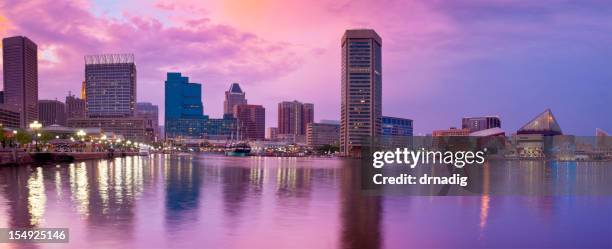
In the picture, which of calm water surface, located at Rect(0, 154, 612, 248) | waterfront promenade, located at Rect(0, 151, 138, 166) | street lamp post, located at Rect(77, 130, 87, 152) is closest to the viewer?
calm water surface, located at Rect(0, 154, 612, 248)

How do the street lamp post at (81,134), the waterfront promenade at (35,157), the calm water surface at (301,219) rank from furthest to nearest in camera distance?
the street lamp post at (81,134) → the waterfront promenade at (35,157) → the calm water surface at (301,219)

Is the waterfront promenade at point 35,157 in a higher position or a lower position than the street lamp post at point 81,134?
lower

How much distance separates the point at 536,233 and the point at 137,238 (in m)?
16.0

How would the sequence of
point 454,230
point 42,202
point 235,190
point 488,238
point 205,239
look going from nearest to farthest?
point 205,239 < point 488,238 < point 454,230 < point 42,202 < point 235,190

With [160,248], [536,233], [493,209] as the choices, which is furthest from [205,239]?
[493,209]

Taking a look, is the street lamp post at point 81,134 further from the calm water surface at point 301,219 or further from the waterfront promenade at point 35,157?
the calm water surface at point 301,219

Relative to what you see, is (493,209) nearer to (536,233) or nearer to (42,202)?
(536,233)

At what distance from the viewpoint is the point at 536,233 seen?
80.0ft

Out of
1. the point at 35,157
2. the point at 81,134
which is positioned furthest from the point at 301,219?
the point at 81,134

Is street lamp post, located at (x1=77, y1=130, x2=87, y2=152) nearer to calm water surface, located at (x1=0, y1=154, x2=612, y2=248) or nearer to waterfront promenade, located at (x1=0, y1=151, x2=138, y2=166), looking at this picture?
waterfront promenade, located at (x1=0, y1=151, x2=138, y2=166)

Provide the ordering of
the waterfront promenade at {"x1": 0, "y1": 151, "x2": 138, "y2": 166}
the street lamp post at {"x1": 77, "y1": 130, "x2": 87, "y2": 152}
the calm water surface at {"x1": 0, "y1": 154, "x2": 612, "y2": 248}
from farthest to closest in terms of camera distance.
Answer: the street lamp post at {"x1": 77, "y1": 130, "x2": 87, "y2": 152} → the waterfront promenade at {"x1": 0, "y1": 151, "x2": 138, "y2": 166} → the calm water surface at {"x1": 0, "y1": 154, "x2": 612, "y2": 248}

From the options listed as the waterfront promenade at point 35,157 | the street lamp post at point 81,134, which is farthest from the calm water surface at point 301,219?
the street lamp post at point 81,134

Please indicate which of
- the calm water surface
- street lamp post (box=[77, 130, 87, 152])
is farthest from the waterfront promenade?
the calm water surface

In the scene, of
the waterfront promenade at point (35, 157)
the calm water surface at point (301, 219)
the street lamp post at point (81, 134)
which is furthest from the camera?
the street lamp post at point (81, 134)
